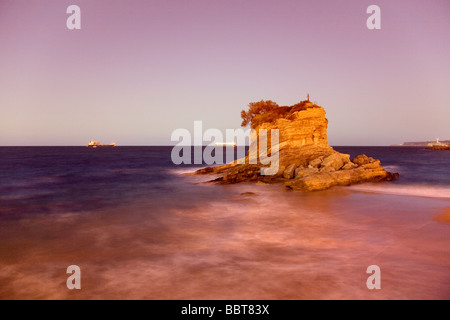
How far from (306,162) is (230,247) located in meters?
16.8

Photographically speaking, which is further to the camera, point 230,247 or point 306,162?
point 306,162

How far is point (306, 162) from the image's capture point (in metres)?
23.7

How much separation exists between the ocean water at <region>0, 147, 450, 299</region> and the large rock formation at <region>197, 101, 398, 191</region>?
325cm

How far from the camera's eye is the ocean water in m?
6.07

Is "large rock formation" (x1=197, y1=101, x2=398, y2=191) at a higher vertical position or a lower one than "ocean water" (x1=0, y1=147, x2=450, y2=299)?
higher

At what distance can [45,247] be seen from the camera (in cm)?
896

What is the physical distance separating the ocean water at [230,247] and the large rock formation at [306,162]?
3.25 m

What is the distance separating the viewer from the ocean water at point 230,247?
239 inches

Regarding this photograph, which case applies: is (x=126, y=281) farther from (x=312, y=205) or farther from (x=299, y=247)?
(x=312, y=205)

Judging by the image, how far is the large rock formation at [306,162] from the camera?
65.2 feet

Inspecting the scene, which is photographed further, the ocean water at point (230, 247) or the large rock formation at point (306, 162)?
the large rock formation at point (306, 162)

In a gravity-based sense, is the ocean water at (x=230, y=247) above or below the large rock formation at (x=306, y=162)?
below

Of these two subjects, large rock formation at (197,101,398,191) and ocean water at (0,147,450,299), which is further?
large rock formation at (197,101,398,191)
